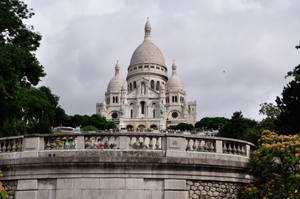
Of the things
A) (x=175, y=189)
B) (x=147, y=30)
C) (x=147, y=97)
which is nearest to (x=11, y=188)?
(x=175, y=189)

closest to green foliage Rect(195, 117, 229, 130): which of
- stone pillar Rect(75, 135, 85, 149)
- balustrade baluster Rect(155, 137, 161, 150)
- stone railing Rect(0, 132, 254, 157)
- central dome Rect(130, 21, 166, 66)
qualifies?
central dome Rect(130, 21, 166, 66)

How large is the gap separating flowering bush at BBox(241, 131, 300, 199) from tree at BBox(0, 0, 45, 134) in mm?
10154

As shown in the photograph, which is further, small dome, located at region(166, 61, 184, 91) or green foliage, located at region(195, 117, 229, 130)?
small dome, located at region(166, 61, 184, 91)

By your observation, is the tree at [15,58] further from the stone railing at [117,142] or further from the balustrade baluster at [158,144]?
the balustrade baluster at [158,144]

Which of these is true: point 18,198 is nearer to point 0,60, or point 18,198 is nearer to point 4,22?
point 0,60

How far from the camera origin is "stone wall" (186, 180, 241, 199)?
14.7m

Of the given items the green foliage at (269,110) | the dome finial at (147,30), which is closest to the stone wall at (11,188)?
the green foliage at (269,110)

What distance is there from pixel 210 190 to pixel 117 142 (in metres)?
3.67

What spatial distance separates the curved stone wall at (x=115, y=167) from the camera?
14.2 m

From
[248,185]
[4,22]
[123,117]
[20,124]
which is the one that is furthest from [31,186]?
[123,117]

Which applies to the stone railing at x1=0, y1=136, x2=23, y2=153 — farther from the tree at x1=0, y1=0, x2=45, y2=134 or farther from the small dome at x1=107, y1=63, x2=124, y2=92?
the small dome at x1=107, y1=63, x2=124, y2=92

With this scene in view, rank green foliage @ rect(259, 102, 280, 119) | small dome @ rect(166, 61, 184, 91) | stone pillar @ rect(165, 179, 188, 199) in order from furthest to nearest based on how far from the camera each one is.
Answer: small dome @ rect(166, 61, 184, 91), green foliage @ rect(259, 102, 280, 119), stone pillar @ rect(165, 179, 188, 199)

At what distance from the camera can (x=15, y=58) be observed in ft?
63.3

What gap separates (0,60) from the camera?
17.3 m
